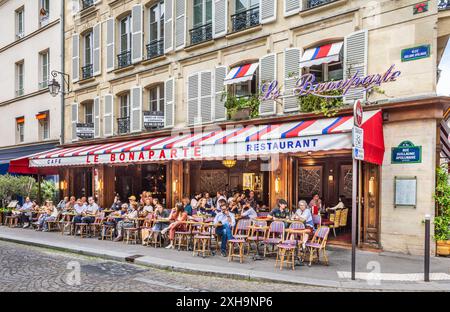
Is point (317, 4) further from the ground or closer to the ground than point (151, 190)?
further from the ground

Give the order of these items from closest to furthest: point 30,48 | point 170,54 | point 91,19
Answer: point 170,54
point 91,19
point 30,48

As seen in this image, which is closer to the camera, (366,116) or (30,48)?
(366,116)

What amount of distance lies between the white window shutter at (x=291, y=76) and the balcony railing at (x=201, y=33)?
3.41 metres

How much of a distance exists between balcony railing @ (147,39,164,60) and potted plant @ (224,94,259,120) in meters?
4.14

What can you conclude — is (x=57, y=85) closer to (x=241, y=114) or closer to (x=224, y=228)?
(x=241, y=114)

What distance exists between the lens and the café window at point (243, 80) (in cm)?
1220

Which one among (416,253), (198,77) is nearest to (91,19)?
(198,77)

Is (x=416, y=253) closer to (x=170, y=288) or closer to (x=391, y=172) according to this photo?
(x=391, y=172)

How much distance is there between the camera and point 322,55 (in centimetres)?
1046

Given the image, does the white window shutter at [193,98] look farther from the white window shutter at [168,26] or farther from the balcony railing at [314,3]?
the balcony railing at [314,3]

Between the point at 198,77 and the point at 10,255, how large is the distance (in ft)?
26.1

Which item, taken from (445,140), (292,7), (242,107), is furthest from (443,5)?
(242,107)

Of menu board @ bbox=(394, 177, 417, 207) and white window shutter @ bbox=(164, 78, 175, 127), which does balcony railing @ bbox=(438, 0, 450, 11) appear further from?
white window shutter @ bbox=(164, 78, 175, 127)

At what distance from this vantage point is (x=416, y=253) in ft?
29.2
